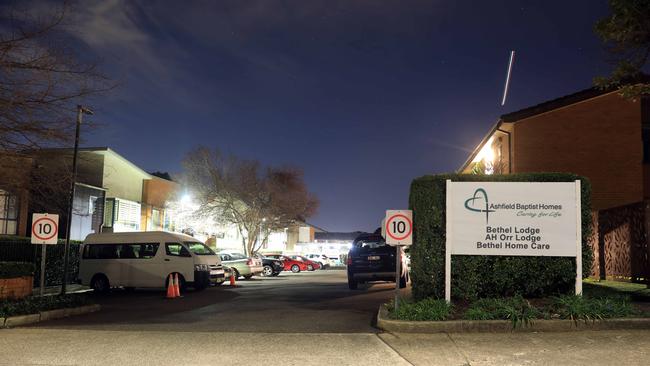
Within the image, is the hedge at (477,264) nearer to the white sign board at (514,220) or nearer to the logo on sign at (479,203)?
the white sign board at (514,220)

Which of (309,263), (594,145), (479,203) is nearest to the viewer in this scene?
(479,203)

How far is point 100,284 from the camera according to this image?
19641mm

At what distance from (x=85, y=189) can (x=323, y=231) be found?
290ft

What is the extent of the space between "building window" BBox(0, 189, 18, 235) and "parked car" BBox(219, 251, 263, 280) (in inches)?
341

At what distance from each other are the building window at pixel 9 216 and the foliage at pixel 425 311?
18.1 meters

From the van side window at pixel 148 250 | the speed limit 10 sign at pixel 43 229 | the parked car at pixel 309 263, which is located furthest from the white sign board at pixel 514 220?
the parked car at pixel 309 263

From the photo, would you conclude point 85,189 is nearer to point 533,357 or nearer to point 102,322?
point 102,322

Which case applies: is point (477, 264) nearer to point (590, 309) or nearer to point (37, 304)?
point (590, 309)

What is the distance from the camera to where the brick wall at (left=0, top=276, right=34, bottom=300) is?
43.3 ft

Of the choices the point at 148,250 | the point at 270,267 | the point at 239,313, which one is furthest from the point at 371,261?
the point at 270,267

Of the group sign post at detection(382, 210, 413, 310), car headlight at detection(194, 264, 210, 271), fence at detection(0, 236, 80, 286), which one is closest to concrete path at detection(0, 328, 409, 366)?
sign post at detection(382, 210, 413, 310)

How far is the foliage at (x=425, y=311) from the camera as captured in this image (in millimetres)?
9094

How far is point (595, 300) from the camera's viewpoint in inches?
364

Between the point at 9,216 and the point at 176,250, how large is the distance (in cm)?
832
